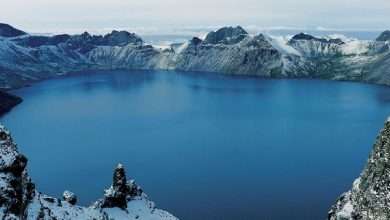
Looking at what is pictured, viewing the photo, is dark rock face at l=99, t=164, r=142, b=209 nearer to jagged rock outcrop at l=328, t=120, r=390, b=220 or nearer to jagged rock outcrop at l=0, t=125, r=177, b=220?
jagged rock outcrop at l=0, t=125, r=177, b=220

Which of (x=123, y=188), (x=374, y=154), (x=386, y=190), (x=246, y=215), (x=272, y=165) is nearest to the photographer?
(x=386, y=190)

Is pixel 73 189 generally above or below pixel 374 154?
below

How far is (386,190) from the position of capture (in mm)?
62875

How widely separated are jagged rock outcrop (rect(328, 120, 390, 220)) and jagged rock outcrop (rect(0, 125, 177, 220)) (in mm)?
40765

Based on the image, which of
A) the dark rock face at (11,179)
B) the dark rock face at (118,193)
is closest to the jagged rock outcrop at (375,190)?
the dark rock face at (118,193)

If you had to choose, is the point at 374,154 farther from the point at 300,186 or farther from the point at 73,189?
the point at 73,189

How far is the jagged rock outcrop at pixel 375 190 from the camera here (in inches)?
2456

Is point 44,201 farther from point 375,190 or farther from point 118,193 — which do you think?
point 375,190

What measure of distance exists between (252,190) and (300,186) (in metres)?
16.8

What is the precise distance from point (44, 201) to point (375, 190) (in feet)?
155

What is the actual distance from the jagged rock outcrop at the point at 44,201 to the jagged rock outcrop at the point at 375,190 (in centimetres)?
4077

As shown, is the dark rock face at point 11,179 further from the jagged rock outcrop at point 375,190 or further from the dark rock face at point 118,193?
the jagged rock outcrop at point 375,190

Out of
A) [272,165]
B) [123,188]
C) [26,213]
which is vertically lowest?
[272,165]

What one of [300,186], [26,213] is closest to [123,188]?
[26,213]
